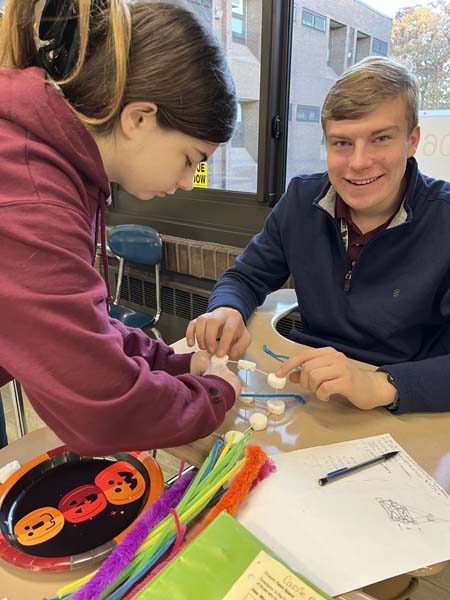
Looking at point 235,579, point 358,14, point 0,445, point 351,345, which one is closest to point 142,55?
point 235,579

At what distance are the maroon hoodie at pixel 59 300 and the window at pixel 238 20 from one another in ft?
5.30

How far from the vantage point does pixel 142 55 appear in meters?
0.62

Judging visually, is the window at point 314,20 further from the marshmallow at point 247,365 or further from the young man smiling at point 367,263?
the marshmallow at point 247,365

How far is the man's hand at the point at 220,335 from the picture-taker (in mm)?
973

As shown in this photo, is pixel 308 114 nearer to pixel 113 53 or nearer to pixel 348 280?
pixel 348 280

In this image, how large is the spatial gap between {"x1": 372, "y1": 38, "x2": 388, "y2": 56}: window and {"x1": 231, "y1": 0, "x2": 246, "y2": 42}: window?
551 millimetres

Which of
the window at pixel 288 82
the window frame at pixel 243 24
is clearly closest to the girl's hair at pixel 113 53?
the window at pixel 288 82

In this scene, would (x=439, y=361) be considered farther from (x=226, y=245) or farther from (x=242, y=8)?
(x=242, y=8)

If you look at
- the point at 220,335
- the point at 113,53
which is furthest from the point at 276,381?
the point at 113,53

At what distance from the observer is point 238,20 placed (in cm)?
196

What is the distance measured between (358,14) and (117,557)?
194 cm

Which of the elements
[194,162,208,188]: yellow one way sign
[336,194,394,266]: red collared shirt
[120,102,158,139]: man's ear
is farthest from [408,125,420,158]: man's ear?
[194,162,208,188]: yellow one way sign

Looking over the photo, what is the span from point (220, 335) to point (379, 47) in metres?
1.37

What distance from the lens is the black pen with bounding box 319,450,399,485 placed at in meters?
0.65
